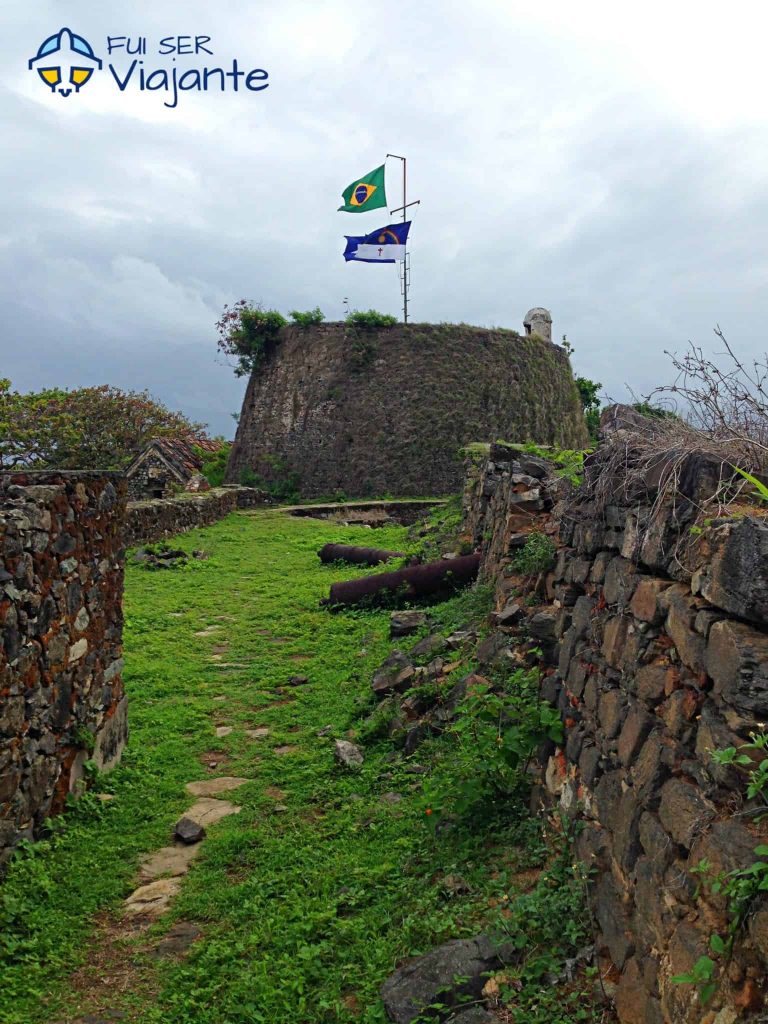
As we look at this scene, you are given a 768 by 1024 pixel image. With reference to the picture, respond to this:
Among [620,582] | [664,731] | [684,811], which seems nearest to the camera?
[684,811]

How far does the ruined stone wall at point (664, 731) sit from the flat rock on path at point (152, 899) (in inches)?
80.6

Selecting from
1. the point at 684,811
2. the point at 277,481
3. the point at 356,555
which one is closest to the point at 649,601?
the point at 684,811

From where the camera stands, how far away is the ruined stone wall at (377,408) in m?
27.1

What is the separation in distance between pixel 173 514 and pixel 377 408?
12120 mm

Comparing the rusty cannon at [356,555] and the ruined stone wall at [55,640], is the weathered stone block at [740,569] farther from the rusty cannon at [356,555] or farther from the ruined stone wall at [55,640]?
the rusty cannon at [356,555]

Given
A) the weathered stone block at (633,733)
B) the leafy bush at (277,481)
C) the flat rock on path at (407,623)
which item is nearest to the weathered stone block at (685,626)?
the weathered stone block at (633,733)

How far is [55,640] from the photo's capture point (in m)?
4.91

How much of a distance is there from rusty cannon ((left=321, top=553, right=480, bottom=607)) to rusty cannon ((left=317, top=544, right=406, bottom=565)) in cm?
206

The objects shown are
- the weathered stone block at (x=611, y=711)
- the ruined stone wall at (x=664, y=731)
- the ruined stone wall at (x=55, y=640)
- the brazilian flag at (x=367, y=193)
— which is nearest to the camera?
the ruined stone wall at (x=664, y=731)

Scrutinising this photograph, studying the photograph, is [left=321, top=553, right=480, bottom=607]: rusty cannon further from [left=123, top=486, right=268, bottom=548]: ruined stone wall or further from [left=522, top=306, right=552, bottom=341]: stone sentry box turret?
[left=522, top=306, right=552, bottom=341]: stone sentry box turret

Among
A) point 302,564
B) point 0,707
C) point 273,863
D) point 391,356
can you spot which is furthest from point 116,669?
point 391,356

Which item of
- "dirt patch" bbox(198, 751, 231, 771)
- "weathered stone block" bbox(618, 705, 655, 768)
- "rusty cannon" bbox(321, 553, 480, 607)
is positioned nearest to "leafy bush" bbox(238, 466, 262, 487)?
"rusty cannon" bbox(321, 553, 480, 607)

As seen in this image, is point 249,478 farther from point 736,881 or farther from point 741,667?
point 736,881

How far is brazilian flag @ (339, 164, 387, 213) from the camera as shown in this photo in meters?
25.1
